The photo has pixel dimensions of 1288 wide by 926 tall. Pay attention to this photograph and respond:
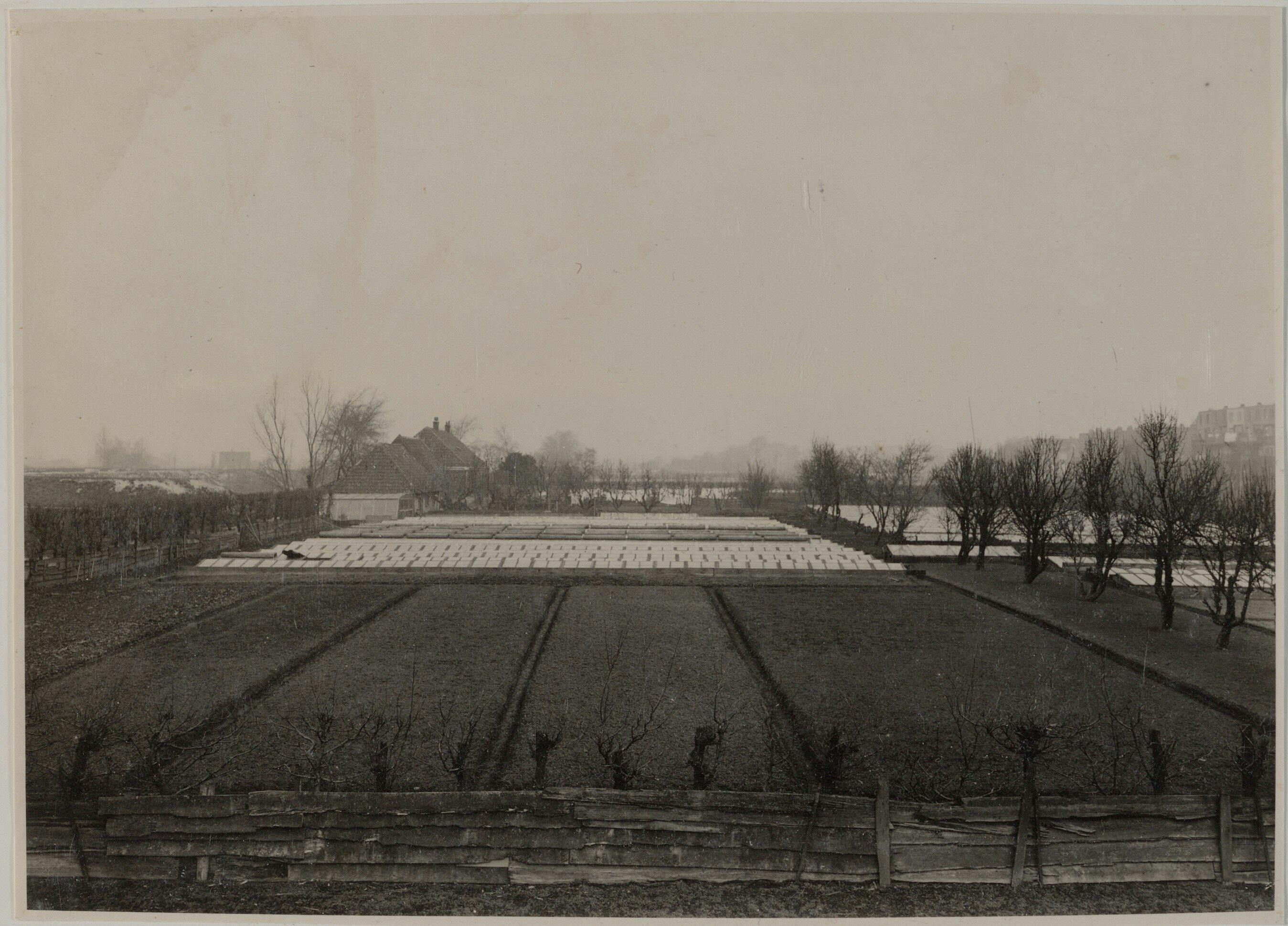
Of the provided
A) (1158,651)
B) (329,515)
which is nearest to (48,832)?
(329,515)

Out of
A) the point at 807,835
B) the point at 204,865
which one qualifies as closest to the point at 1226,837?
the point at 807,835

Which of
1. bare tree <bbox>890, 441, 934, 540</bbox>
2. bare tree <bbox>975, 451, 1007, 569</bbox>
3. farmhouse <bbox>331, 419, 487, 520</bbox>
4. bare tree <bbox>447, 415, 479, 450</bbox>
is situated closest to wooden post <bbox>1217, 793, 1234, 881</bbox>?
bare tree <bbox>890, 441, 934, 540</bbox>

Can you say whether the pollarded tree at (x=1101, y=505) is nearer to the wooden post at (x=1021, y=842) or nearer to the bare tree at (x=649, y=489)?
the wooden post at (x=1021, y=842)

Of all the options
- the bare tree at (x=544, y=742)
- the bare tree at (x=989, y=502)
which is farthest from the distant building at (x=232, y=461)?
the bare tree at (x=989, y=502)

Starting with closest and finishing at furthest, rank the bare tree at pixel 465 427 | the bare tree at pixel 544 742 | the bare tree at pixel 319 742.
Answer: the bare tree at pixel 544 742 → the bare tree at pixel 319 742 → the bare tree at pixel 465 427

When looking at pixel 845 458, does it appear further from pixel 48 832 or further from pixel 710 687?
pixel 48 832

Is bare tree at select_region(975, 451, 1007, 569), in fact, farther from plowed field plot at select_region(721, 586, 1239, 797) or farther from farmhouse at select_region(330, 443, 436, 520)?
farmhouse at select_region(330, 443, 436, 520)
